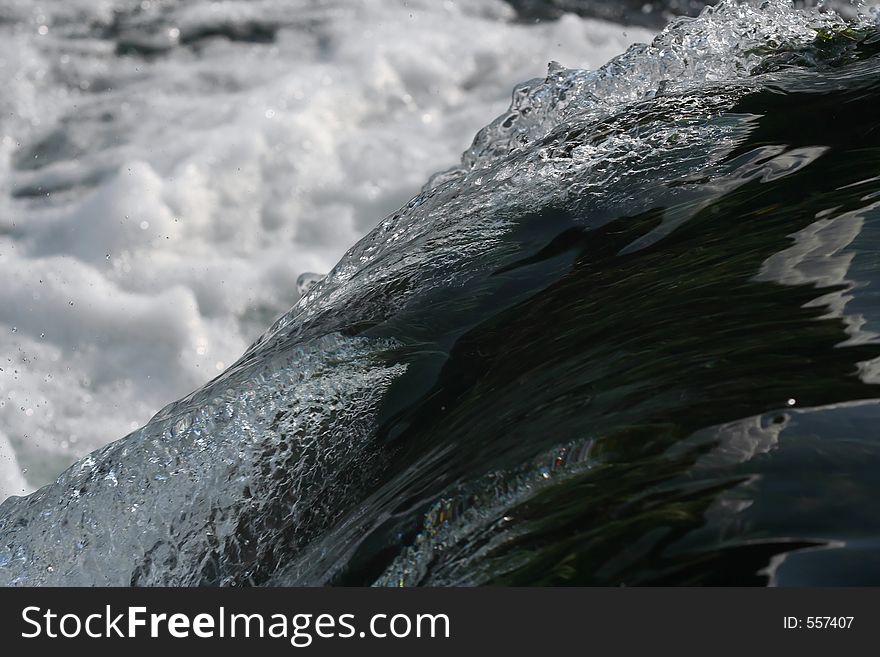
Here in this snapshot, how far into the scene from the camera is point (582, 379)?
5.50 feet

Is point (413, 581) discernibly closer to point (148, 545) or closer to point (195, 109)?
point (148, 545)

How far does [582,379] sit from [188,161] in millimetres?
3381

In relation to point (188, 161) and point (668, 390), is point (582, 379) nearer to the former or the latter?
point (668, 390)

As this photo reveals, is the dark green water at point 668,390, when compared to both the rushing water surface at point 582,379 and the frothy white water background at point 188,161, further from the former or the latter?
the frothy white water background at point 188,161

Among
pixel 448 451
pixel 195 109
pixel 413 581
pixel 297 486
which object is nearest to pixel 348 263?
pixel 297 486

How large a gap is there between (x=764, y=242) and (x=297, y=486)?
3.33 ft

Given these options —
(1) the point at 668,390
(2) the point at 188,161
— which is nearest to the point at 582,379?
(1) the point at 668,390

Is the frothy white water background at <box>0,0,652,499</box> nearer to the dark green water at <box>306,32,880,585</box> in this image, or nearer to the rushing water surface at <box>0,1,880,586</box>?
the rushing water surface at <box>0,1,880,586</box>

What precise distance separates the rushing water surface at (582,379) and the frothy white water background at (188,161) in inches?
60.4

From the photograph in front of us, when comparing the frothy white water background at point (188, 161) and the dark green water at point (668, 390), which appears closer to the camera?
the dark green water at point (668, 390)

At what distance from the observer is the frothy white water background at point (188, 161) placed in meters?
3.94

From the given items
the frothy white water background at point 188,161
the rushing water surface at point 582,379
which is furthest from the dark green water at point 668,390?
the frothy white water background at point 188,161

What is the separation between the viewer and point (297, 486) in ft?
6.27

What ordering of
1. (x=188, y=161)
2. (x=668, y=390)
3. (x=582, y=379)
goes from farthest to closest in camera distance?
(x=188, y=161) → (x=582, y=379) → (x=668, y=390)
